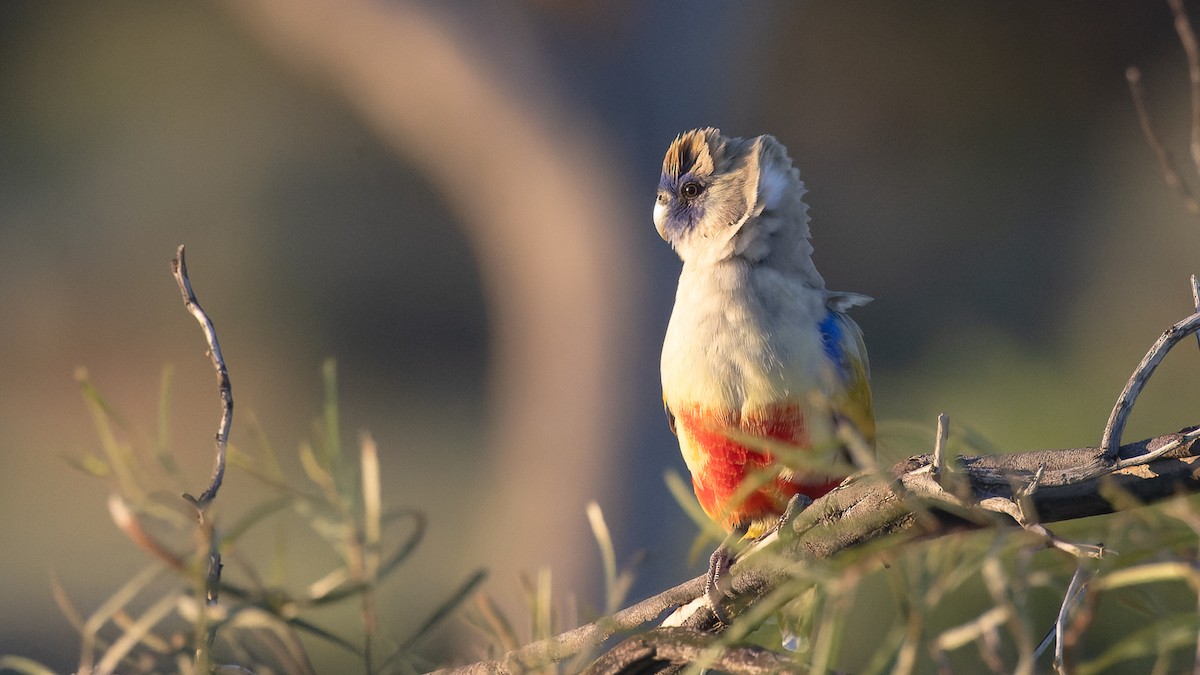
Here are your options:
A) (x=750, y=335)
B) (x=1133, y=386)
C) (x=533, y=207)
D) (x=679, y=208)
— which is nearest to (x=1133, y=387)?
(x=1133, y=386)

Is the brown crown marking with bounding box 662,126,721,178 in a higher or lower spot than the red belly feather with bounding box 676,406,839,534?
higher

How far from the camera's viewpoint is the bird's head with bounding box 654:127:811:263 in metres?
0.80

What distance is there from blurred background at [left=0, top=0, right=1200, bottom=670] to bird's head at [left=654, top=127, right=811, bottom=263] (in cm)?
92

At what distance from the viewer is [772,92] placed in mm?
3393

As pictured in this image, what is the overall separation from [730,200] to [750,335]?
128mm

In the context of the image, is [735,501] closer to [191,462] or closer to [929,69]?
[929,69]

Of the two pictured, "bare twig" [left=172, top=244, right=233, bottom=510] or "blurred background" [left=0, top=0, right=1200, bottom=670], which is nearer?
"bare twig" [left=172, top=244, right=233, bottom=510]

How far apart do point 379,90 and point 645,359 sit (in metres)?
0.72

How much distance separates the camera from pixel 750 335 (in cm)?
74

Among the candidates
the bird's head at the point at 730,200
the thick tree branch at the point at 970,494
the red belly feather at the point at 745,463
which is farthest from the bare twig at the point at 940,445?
the bird's head at the point at 730,200

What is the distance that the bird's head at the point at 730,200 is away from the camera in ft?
2.61

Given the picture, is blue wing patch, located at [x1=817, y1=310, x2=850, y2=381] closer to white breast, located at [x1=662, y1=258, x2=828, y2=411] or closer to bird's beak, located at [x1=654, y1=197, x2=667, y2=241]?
white breast, located at [x1=662, y1=258, x2=828, y2=411]

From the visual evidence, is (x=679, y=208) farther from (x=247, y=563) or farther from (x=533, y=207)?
(x=533, y=207)

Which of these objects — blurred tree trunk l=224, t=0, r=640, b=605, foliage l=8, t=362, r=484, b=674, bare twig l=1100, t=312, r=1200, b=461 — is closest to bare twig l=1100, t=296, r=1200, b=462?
bare twig l=1100, t=312, r=1200, b=461
